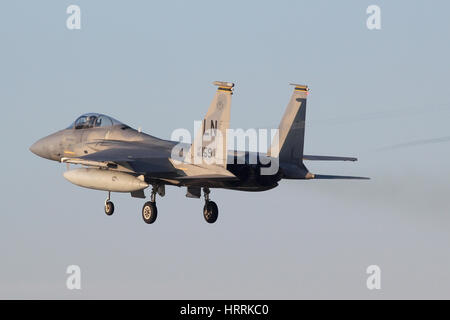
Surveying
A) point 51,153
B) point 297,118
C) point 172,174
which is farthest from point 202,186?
point 51,153

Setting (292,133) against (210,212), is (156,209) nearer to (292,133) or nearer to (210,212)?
(210,212)

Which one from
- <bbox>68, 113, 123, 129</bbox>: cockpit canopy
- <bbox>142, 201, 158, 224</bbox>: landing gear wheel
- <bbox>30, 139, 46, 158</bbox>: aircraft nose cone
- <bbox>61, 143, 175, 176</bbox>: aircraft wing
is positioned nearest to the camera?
<bbox>61, 143, 175, 176</bbox>: aircraft wing

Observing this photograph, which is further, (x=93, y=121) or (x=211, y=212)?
(x=93, y=121)

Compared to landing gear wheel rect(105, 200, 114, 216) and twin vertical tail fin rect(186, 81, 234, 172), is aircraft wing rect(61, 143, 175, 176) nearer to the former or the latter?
twin vertical tail fin rect(186, 81, 234, 172)

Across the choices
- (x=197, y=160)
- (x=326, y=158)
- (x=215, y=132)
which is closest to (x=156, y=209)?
(x=197, y=160)

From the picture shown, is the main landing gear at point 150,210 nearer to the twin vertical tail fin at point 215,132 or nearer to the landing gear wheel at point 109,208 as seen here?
the landing gear wheel at point 109,208

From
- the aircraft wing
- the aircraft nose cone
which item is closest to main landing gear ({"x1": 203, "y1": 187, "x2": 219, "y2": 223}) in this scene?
the aircraft wing

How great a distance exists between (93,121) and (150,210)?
4.88 m

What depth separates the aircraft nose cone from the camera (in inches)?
1816

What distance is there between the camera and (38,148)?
152 ft

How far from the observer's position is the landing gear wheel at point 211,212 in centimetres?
4306

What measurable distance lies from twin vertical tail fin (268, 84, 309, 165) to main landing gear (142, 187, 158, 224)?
489 centimetres

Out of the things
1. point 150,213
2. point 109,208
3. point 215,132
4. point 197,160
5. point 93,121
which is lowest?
point 150,213

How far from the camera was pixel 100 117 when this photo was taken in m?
45.4
